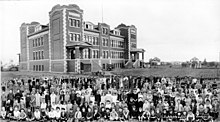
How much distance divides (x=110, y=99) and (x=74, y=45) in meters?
1.52

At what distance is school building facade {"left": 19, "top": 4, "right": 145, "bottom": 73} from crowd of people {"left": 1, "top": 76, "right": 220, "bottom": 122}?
35cm

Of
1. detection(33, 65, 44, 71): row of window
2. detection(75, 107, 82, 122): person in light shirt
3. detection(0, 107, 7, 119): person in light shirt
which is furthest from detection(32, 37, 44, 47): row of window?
detection(75, 107, 82, 122): person in light shirt

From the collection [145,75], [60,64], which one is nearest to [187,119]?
[145,75]

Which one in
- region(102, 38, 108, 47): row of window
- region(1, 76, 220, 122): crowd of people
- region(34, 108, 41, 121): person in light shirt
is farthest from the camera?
region(102, 38, 108, 47): row of window

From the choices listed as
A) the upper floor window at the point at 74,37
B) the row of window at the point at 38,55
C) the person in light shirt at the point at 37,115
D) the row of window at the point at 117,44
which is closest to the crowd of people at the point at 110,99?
the person in light shirt at the point at 37,115

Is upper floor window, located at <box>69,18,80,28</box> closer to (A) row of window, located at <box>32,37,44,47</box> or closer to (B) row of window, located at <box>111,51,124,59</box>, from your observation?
(A) row of window, located at <box>32,37,44,47</box>

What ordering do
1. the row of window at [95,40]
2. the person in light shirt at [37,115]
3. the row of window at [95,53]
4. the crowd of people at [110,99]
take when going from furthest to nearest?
the row of window at [95,53], the row of window at [95,40], the person in light shirt at [37,115], the crowd of people at [110,99]

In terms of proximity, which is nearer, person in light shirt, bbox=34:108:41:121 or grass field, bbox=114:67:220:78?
person in light shirt, bbox=34:108:41:121

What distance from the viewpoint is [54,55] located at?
4.35 meters

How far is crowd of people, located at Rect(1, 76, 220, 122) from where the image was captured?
3840 mm

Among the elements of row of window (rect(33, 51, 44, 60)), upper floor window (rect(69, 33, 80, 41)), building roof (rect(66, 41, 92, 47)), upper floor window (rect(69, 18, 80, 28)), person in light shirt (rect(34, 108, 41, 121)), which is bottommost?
person in light shirt (rect(34, 108, 41, 121))

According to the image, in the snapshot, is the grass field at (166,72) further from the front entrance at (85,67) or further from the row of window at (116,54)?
the front entrance at (85,67)

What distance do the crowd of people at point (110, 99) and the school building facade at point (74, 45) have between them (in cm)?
35

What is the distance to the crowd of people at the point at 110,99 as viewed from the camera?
12.6 ft
